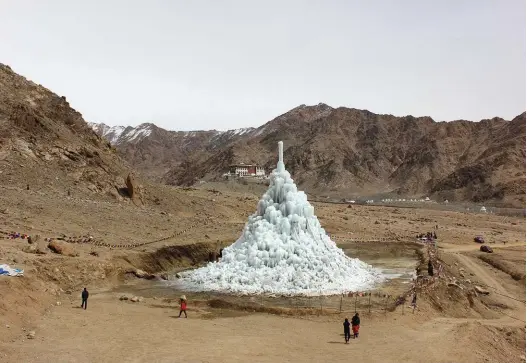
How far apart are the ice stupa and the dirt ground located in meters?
2.24

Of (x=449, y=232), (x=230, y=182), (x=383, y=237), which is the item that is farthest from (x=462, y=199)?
(x=383, y=237)

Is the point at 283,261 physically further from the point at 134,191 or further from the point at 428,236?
the point at 428,236

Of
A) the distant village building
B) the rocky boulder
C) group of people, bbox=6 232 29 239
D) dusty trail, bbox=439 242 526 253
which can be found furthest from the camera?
the distant village building

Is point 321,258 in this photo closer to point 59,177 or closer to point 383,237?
point 383,237

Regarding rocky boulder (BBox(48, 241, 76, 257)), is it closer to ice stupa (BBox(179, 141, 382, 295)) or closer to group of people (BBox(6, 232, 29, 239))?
group of people (BBox(6, 232, 29, 239))

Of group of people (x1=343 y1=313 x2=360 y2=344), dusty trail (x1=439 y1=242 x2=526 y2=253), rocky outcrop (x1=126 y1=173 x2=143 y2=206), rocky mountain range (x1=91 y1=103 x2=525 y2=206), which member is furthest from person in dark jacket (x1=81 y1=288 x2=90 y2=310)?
rocky mountain range (x1=91 y1=103 x2=525 y2=206)

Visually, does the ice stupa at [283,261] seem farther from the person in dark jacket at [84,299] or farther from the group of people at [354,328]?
the group of people at [354,328]

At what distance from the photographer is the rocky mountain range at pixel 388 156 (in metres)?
107

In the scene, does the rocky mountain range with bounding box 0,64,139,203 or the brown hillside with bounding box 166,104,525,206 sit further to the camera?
the brown hillside with bounding box 166,104,525,206

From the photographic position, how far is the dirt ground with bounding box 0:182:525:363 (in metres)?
14.8

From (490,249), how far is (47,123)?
135ft

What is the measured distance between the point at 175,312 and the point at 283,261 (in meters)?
7.17

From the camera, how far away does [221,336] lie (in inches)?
647

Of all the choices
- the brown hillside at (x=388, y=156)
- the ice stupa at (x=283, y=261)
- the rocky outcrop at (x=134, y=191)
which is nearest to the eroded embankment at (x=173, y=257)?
the ice stupa at (x=283, y=261)
